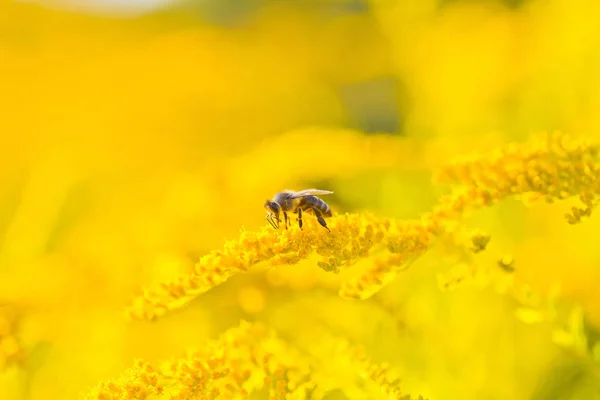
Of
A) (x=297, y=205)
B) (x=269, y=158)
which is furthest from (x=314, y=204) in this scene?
(x=269, y=158)

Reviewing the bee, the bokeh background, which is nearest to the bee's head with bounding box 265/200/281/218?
the bee

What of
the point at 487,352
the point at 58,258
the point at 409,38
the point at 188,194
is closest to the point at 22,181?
the point at 58,258

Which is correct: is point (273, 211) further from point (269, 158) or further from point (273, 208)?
point (269, 158)

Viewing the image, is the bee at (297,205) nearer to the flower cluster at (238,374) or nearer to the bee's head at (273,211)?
the bee's head at (273,211)

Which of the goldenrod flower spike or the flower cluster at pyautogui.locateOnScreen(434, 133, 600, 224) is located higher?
the flower cluster at pyautogui.locateOnScreen(434, 133, 600, 224)

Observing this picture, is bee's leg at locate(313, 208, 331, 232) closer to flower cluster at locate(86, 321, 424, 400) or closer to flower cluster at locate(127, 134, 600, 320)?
flower cluster at locate(127, 134, 600, 320)

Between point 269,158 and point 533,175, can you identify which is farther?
point 269,158
